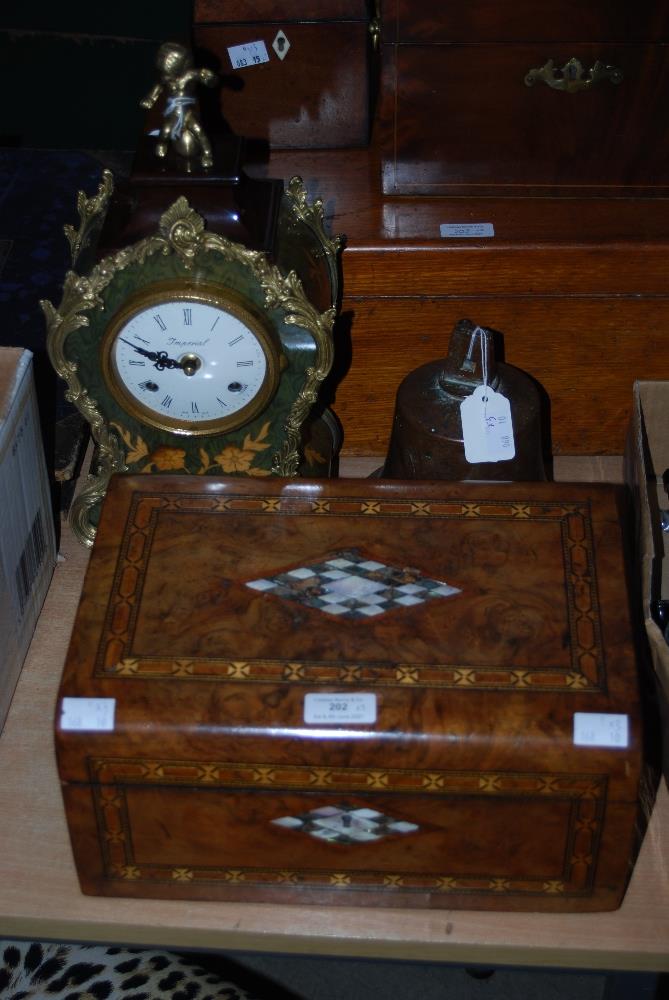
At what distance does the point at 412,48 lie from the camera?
1.46m

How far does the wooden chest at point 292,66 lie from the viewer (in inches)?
60.7

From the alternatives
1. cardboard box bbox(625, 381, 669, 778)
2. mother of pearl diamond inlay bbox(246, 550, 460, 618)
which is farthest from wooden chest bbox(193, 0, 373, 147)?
mother of pearl diamond inlay bbox(246, 550, 460, 618)

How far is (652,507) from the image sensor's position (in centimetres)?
141

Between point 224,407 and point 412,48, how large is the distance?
20.0 inches

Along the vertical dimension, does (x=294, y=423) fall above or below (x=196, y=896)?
above

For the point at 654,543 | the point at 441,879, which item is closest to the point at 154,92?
the point at 654,543

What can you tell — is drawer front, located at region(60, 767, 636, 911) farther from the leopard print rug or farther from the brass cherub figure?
the brass cherub figure

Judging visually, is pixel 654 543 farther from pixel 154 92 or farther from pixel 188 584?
pixel 154 92

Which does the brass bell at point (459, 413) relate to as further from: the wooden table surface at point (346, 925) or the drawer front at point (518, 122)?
the wooden table surface at point (346, 925)

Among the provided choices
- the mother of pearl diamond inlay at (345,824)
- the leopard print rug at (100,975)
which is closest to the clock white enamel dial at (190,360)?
the mother of pearl diamond inlay at (345,824)

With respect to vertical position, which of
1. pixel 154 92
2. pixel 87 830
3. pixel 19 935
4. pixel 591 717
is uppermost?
pixel 154 92

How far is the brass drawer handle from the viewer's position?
145 centimetres

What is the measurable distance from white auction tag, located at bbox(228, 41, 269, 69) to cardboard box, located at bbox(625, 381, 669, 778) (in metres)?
0.64

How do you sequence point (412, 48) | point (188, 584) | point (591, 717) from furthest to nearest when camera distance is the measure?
1. point (412, 48)
2. point (188, 584)
3. point (591, 717)
